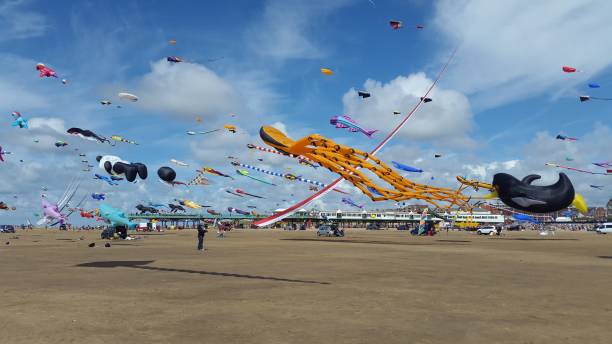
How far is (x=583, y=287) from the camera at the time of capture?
46.3 ft

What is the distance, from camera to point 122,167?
39.9m

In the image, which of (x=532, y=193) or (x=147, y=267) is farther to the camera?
(x=532, y=193)

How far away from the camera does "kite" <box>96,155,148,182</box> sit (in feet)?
129

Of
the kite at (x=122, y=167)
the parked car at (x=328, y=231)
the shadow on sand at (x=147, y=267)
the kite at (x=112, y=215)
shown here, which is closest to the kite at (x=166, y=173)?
the kite at (x=122, y=167)

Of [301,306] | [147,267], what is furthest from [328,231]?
[301,306]

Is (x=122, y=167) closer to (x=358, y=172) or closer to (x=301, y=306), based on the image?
(x=358, y=172)

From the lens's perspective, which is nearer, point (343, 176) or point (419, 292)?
point (419, 292)

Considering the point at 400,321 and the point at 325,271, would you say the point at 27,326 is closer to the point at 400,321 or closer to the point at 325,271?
the point at 400,321

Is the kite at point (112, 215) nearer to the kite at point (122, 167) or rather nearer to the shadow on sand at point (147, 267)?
the kite at point (122, 167)

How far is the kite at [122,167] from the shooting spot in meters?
39.4

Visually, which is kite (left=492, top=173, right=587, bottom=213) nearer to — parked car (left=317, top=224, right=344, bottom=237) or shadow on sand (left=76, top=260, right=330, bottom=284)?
parked car (left=317, top=224, right=344, bottom=237)

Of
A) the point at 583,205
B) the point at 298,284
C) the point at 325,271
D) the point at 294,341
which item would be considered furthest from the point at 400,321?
the point at 583,205

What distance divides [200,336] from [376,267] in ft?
42.9

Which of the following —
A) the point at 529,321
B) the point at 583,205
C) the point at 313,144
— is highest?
the point at 313,144
